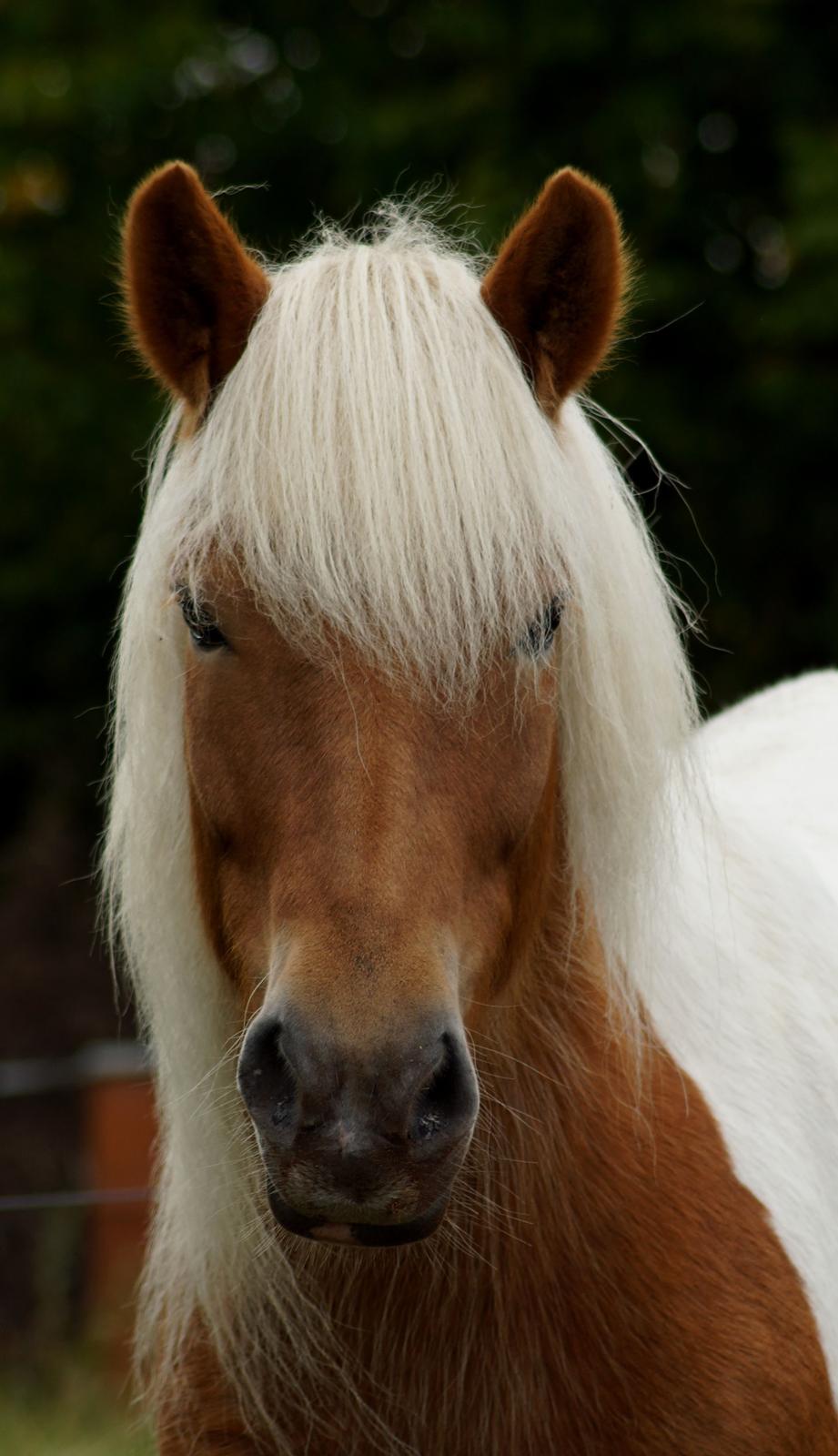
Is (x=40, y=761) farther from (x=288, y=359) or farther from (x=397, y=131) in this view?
(x=288, y=359)

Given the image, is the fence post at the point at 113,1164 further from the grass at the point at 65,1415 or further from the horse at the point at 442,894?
the horse at the point at 442,894

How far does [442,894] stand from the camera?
2.04 m

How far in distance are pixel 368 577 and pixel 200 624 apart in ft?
0.93

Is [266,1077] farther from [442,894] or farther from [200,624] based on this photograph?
[200,624]

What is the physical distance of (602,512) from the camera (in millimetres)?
2439

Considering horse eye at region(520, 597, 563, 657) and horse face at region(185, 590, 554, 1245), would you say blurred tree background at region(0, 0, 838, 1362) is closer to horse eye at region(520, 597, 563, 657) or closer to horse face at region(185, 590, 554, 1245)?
horse eye at region(520, 597, 563, 657)

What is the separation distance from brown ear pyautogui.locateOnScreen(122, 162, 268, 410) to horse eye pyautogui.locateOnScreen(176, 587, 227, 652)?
0.33 meters

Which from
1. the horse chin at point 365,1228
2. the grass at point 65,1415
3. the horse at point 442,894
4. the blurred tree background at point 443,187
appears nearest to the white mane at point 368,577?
the horse at point 442,894

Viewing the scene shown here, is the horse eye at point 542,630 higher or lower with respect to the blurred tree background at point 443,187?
higher

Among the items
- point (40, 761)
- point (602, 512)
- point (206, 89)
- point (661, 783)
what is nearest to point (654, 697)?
point (661, 783)

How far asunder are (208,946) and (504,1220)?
0.61 meters

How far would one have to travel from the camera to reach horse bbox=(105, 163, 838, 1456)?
6.79ft

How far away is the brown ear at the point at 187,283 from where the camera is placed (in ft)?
7.68

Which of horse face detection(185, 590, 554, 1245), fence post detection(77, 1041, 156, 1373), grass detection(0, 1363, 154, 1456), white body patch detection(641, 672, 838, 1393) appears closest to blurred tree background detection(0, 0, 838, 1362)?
fence post detection(77, 1041, 156, 1373)
